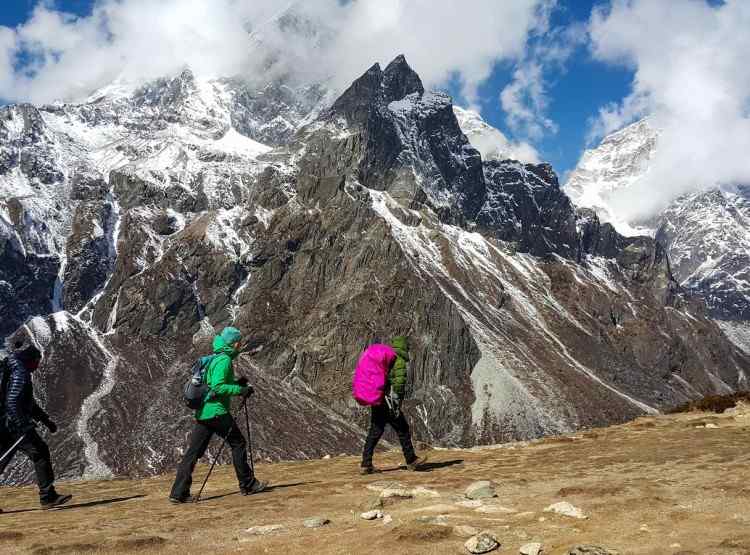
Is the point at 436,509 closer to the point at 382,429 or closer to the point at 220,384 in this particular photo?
the point at 220,384

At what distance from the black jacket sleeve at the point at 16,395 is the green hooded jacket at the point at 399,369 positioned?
9436 millimetres

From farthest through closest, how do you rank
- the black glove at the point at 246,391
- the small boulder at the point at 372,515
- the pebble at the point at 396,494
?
the black glove at the point at 246,391 → the pebble at the point at 396,494 → the small boulder at the point at 372,515

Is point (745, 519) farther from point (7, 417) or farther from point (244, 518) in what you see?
point (7, 417)

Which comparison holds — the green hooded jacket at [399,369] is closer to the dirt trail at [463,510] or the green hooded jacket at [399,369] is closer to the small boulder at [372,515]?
the dirt trail at [463,510]

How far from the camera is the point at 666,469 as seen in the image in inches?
617

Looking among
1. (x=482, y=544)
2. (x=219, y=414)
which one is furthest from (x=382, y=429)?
(x=482, y=544)

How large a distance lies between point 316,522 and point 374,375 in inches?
269

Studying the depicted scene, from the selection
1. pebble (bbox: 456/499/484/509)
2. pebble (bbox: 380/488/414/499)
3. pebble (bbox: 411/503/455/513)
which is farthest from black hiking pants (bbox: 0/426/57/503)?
pebble (bbox: 456/499/484/509)

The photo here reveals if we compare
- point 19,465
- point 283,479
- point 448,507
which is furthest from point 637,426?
point 19,465

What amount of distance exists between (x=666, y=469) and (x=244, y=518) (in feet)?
31.1

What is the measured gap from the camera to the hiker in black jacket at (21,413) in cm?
1727

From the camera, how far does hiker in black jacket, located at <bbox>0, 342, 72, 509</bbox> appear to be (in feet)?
56.6

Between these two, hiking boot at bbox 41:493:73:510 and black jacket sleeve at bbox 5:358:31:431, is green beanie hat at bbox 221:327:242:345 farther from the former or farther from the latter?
hiking boot at bbox 41:493:73:510

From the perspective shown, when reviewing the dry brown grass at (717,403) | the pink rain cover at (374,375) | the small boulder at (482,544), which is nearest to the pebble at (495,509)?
the small boulder at (482,544)
